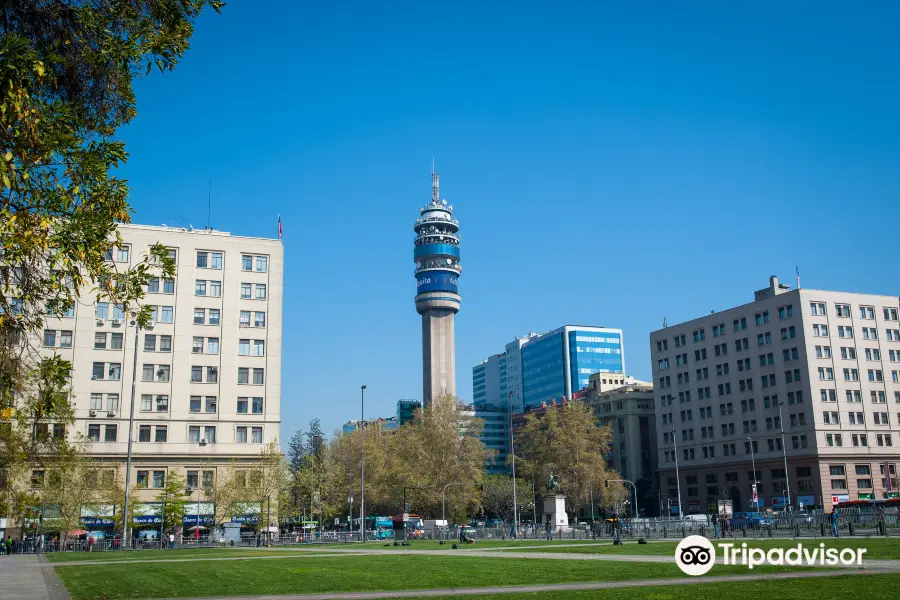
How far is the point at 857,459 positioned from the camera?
110438mm

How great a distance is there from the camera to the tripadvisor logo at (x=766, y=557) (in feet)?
88.2

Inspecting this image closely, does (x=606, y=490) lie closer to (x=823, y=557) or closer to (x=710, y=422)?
(x=710, y=422)

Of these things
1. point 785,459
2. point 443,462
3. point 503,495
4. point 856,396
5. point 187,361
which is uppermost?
point 187,361

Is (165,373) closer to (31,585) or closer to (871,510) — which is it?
(31,585)

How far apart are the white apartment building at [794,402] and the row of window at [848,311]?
152 mm

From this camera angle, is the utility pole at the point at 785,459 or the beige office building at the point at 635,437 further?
the beige office building at the point at 635,437

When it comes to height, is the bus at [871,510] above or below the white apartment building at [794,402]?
below

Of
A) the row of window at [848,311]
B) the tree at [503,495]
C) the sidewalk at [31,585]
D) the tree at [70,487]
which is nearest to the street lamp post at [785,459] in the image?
the row of window at [848,311]

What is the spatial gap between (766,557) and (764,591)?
1443cm

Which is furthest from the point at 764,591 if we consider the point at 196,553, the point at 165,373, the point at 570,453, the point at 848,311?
the point at 848,311

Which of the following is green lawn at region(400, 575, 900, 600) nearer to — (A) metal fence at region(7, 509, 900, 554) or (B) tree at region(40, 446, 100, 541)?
(A) metal fence at region(7, 509, 900, 554)

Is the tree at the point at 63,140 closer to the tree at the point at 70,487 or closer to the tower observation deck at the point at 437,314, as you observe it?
the tree at the point at 70,487

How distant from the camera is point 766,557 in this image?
31.7 meters

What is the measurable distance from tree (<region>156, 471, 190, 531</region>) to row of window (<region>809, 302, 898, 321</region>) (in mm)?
87242
